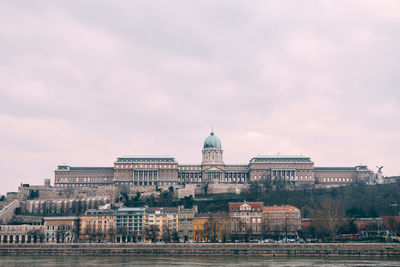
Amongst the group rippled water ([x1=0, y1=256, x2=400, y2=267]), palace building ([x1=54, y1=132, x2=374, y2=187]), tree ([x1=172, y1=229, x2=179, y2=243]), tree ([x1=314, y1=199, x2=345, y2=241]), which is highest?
palace building ([x1=54, y1=132, x2=374, y2=187])

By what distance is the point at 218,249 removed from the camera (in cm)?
9544

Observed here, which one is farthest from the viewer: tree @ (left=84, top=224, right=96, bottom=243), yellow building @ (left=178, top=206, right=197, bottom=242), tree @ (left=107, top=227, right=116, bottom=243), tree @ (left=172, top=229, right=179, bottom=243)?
yellow building @ (left=178, top=206, right=197, bottom=242)

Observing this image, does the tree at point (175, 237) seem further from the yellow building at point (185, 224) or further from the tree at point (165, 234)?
the yellow building at point (185, 224)

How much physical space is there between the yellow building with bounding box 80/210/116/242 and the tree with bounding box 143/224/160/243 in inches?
291

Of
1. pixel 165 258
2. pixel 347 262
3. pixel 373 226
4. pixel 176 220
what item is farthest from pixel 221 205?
pixel 347 262

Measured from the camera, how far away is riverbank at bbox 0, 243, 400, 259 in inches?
3580

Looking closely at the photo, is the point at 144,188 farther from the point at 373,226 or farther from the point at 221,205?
the point at 373,226

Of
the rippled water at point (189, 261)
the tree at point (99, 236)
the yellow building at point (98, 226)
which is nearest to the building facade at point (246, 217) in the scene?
the yellow building at point (98, 226)

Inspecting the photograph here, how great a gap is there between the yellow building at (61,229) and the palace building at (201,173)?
60542mm

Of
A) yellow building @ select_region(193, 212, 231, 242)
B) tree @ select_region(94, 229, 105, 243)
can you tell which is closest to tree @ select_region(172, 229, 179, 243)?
yellow building @ select_region(193, 212, 231, 242)

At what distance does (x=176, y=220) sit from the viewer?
412ft

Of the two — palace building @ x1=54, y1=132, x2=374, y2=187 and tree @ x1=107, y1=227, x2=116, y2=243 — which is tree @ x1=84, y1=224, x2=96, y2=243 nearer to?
tree @ x1=107, y1=227, x2=116, y2=243

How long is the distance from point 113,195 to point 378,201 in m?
73.4

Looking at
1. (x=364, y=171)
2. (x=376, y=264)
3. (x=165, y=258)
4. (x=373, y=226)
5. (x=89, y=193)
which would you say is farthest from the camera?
(x=364, y=171)
